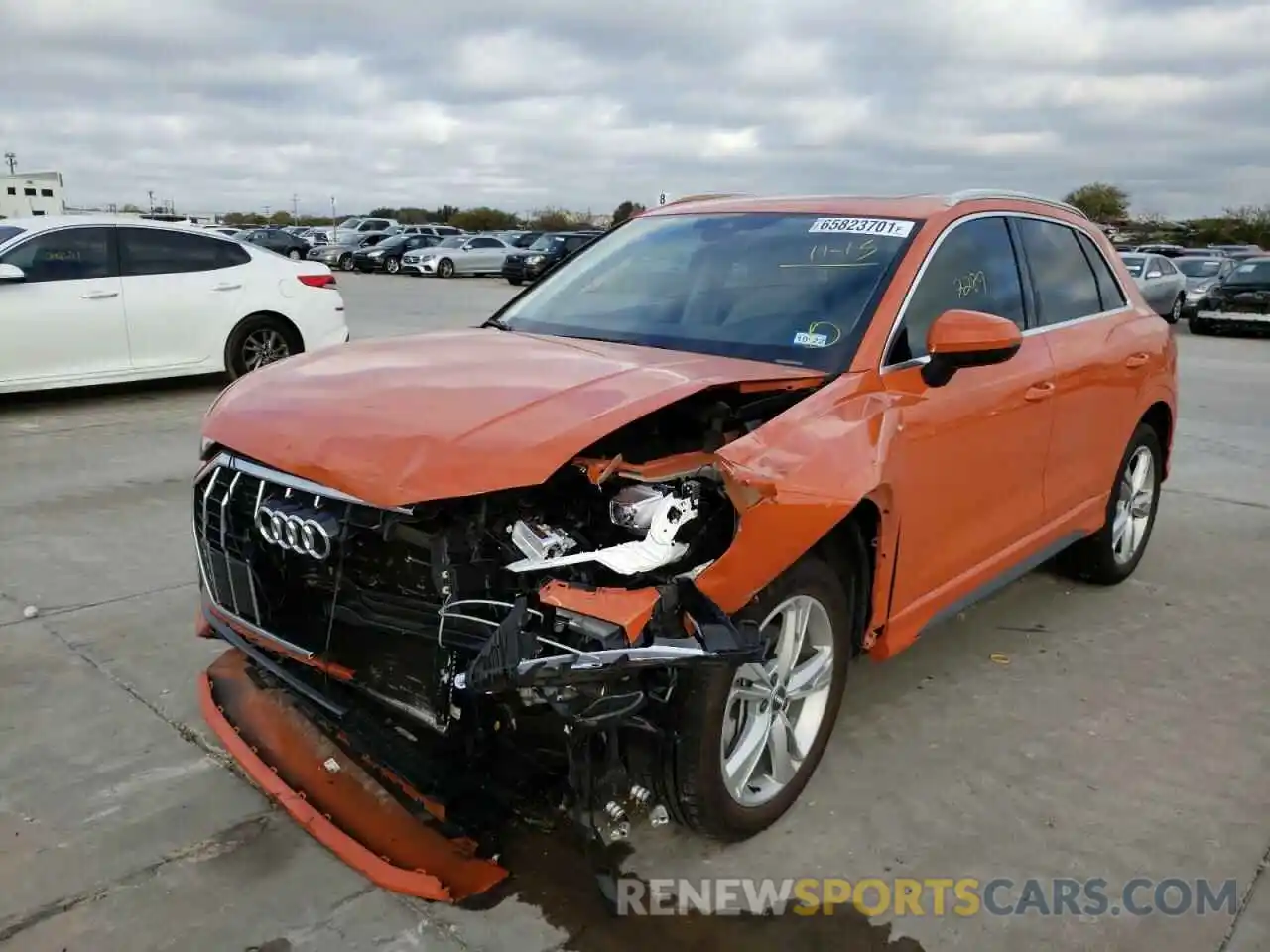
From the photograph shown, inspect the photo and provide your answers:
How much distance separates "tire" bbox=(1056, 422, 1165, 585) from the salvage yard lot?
11 cm

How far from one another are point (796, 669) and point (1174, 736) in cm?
165

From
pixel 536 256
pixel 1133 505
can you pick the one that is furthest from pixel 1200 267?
pixel 1133 505

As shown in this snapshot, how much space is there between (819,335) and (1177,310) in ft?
75.4

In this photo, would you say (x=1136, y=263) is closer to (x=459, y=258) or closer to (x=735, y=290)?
(x=735, y=290)

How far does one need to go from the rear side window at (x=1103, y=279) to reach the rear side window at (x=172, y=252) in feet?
25.5

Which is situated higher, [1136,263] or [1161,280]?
[1136,263]

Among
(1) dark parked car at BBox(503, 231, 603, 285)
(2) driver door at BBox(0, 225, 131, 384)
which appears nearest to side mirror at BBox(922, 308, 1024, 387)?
(2) driver door at BBox(0, 225, 131, 384)

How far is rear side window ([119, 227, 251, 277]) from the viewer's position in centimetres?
933

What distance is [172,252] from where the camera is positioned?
9641 millimetres

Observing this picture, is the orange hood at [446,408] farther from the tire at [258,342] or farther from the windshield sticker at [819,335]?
the tire at [258,342]

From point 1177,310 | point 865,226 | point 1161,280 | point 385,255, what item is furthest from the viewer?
point 385,255

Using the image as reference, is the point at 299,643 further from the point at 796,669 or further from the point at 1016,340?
the point at 1016,340

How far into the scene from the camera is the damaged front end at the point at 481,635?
2.52 metres

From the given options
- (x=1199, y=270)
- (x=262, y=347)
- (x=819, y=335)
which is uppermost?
(x=819, y=335)
